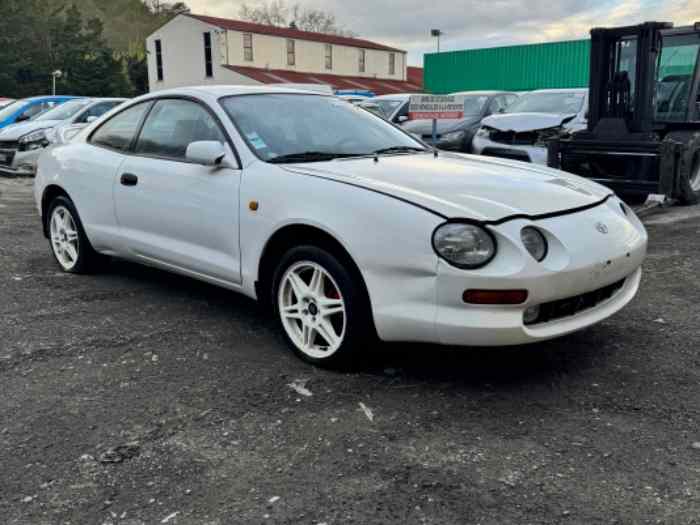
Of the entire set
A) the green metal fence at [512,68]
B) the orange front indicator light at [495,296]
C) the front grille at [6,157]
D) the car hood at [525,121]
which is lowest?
the orange front indicator light at [495,296]

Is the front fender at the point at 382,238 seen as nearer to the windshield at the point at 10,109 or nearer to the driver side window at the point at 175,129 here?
the driver side window at the point at 175,129

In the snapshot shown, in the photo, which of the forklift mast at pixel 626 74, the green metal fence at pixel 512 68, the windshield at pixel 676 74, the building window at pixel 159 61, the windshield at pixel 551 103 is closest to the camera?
the forklift mast at pixel 626 74

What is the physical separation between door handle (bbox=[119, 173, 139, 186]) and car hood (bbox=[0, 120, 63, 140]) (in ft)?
33.3

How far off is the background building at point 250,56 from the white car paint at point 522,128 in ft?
96.3

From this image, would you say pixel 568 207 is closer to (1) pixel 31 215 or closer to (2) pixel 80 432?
(2) pixel 80 432

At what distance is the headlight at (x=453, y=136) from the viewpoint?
12.1 metres

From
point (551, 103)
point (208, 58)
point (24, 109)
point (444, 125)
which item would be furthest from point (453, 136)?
point (208, 58)

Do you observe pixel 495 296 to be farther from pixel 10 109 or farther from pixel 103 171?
pixel 10 109

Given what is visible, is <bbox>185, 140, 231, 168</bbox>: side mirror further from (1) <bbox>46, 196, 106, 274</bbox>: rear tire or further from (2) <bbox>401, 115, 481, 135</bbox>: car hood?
(2) <bbox>401, 115, 481, 135</bbox>: car hood

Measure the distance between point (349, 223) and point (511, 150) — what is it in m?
7.46

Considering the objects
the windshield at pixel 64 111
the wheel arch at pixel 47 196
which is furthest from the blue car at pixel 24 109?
the wheel arch at pixel 47 196

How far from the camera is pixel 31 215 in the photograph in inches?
367

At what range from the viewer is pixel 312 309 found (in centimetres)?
385

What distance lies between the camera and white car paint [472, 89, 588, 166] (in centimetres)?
1033
